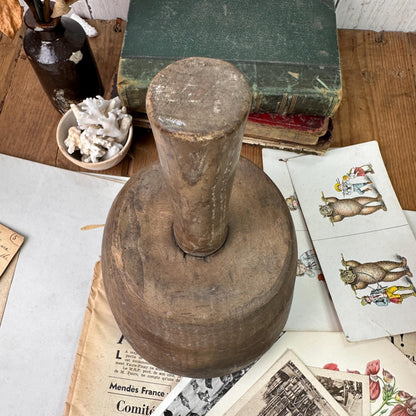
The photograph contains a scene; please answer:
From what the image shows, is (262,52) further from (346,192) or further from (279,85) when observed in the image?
(346,192)

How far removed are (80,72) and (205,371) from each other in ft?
1.83

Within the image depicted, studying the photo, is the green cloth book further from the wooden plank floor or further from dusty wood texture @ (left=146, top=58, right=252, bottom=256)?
dusty wood texture @ (left=146, top=58, right=252, bottom=256)

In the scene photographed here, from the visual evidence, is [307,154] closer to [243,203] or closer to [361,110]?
Result: [361,110]

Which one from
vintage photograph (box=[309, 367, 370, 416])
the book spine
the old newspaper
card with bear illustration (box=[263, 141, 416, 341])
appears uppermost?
the book spine

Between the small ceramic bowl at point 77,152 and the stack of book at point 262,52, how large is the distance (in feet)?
0.26

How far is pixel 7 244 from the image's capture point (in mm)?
781

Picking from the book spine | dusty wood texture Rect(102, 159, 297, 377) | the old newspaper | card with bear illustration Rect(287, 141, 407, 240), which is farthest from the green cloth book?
the old newspaper

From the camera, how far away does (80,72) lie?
2.60 ft

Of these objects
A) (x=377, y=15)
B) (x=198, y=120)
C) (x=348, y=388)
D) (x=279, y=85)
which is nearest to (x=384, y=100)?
(x=377, y=15)

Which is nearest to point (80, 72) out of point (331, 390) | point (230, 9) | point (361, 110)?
point (230, 9)

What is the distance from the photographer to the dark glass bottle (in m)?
0.74

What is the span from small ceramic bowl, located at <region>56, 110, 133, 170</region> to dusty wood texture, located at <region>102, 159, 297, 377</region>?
0.26m

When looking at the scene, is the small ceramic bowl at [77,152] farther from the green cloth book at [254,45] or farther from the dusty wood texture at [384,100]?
the dusty wood texture at [384,100]

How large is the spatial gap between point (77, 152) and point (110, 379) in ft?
1.32
